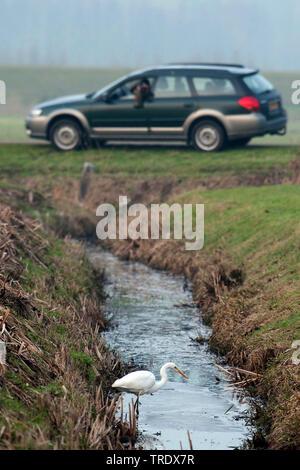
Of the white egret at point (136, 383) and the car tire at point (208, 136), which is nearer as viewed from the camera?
the white egret at point (136, 383)

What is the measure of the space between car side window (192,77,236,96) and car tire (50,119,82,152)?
3626mm

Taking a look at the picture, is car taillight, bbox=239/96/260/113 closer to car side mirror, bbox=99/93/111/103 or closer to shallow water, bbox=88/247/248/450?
car side mirror, bbox=99/93/111/103

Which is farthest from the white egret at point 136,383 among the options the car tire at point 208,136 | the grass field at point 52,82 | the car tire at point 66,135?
the grass field at point 52,82

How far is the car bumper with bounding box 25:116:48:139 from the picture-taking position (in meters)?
→ 27.3

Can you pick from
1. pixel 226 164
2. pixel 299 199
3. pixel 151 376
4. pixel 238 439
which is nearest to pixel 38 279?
pixel 151 376

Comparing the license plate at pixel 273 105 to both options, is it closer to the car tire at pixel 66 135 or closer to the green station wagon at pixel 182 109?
the green station wagon at pixel 182 109

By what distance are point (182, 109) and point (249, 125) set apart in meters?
1.90

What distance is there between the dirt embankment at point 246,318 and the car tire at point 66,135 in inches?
164

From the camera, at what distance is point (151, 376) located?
1104 centimetres

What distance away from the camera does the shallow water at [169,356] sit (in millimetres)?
10430

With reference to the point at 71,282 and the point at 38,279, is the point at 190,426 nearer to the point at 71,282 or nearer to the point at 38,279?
the point at 38,279

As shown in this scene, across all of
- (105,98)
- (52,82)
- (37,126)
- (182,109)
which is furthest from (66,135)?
(52,82)

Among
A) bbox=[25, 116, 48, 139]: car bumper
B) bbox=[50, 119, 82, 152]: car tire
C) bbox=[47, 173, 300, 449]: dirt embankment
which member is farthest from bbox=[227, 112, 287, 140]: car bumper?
bbox=[25, 116, 48, 139]: car bumper

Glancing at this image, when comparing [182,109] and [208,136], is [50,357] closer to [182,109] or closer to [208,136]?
[182,109]
